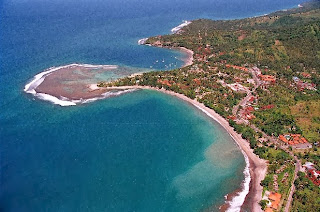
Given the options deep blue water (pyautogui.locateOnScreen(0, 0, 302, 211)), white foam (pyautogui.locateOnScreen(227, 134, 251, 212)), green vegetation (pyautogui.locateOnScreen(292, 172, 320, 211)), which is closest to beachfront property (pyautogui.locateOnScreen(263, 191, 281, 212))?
green vegetation (pyautogui.locateOnScreen(292, 172, 320, 211))

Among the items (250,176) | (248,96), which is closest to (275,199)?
(250,176)

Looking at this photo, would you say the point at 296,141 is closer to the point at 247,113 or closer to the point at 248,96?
the point at 247,113

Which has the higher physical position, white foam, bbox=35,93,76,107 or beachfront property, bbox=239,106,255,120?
white foam, bbox=35,93,76,107

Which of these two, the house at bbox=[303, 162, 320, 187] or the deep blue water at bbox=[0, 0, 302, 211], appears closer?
the deep blue water at bbox=[0, 0, 302, 211]

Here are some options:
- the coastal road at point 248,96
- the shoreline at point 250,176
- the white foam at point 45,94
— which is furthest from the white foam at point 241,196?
the white foam at point 45,94

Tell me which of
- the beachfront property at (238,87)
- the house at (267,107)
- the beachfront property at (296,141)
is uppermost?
the beachfront property at (238,87)

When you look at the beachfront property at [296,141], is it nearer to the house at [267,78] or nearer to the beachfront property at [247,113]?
the beachfront property at [247,113]

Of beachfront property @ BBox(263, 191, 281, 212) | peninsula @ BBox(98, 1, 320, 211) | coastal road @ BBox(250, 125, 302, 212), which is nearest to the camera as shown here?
beachfront property @ BBox(263, 191, 281, 212)

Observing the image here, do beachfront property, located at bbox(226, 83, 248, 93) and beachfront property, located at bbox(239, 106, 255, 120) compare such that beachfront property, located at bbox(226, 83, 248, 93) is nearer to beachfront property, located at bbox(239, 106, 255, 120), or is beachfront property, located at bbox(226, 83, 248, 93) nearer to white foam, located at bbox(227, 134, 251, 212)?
beachfront property, located at bbox(239, 106, 255, 120)
